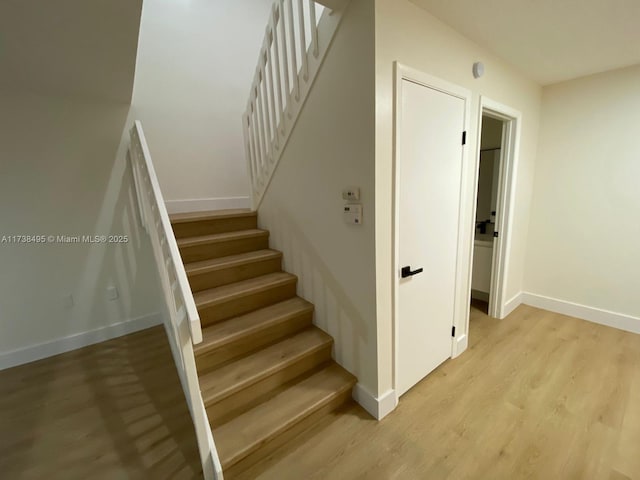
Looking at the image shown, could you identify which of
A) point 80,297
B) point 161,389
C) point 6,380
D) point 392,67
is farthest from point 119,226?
point 392,67

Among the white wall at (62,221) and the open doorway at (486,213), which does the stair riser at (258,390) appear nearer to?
the white wall at (62,221)

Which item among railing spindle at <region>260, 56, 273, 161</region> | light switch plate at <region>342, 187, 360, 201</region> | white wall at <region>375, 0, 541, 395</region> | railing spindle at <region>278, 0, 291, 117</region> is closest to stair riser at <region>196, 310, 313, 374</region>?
white wall at <region>375, 0, 541, 395</region>

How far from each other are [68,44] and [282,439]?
2.50 meters

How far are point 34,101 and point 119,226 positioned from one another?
3.86ft

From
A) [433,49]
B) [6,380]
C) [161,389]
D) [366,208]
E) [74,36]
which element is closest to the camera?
[74,36]

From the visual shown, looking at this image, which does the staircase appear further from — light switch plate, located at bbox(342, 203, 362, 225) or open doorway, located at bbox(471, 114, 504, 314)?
open doorway, located at bbox(471, 114, 504, 314)

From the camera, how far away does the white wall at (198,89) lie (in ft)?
9.36

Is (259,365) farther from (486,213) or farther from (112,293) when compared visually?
(486,213)

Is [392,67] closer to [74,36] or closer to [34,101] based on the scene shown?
[74,36]

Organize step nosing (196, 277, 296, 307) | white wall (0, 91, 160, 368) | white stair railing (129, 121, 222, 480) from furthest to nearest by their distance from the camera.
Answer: white wall (0, 91, 160, 368) < step nosing (196, 277, 296, 307) < white stair railing (129, 121, 222, 480)

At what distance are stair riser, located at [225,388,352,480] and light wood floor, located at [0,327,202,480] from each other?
227 millimetres

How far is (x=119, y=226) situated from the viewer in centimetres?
276

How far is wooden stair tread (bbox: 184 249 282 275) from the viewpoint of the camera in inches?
82.3

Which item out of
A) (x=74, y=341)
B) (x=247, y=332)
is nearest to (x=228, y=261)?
(x=247, y=332)
